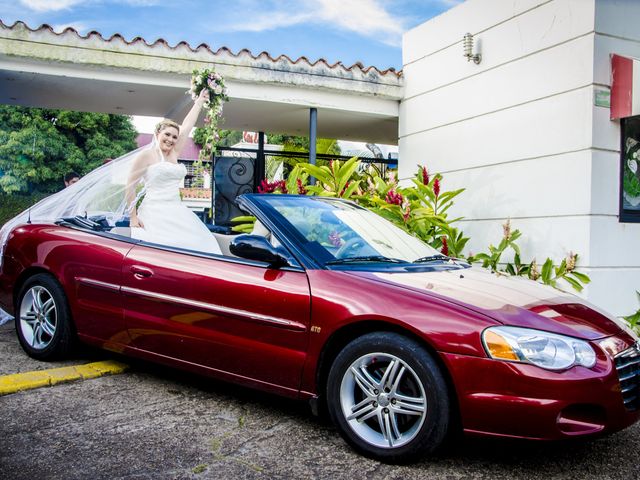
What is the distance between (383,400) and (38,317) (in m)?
3.03

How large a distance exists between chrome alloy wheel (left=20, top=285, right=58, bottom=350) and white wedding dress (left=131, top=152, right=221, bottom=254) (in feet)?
2.66

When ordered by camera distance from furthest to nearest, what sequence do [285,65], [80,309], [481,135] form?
1. [285,65]
2. [481,135]
3. [80,309]

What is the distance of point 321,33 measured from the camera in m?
9.88

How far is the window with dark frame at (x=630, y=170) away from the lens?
6973 mm

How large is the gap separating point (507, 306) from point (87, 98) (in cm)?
871

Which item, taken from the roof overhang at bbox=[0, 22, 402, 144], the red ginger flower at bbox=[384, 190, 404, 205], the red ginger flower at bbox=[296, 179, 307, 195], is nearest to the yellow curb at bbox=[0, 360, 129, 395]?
the red ginger flower at bbox=[296, 179, 307, 195]

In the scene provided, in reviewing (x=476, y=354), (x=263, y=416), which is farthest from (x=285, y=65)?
(x=476, y=354)

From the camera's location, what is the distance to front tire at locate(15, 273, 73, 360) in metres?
4.50

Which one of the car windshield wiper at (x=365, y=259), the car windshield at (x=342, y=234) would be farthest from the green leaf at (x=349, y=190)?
the car windshield wiper at (x=365, y=259)

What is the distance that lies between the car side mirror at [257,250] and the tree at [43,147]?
1166 inches

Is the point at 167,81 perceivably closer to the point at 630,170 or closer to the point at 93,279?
the point at 93,279

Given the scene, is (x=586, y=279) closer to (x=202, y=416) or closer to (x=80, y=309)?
(x=202, y=416)

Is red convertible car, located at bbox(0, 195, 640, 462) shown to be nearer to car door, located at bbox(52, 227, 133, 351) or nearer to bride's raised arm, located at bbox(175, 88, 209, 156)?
car door, located at bbox(52, 227, 133, 351)

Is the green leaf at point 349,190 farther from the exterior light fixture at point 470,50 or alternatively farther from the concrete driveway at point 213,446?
the concrete driveway at point 213,446
